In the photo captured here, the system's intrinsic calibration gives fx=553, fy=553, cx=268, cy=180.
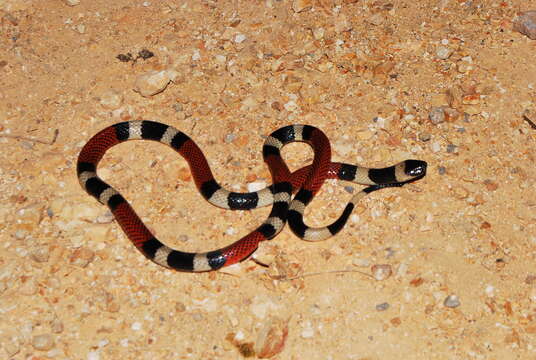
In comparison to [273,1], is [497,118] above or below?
below

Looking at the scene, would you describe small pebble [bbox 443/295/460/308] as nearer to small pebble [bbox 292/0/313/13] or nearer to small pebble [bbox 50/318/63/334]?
small pebble [bbox 50/318/63/334]

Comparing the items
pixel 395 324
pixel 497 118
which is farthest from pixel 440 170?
pixel 395 324

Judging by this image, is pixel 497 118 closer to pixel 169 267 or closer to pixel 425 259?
pixel 425 259

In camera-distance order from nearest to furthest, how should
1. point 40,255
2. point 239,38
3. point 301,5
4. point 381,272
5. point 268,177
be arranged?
point 381,272 < point 40,255 < point 268,177 < point 239,38 < point 301,5

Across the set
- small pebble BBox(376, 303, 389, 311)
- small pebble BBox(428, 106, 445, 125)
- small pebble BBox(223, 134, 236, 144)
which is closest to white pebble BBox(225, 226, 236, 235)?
small pebble BBox(223, 134, 236, 144)

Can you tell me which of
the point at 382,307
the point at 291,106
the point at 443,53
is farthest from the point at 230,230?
the point at 443,53

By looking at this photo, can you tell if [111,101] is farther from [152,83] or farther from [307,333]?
[307,333]
